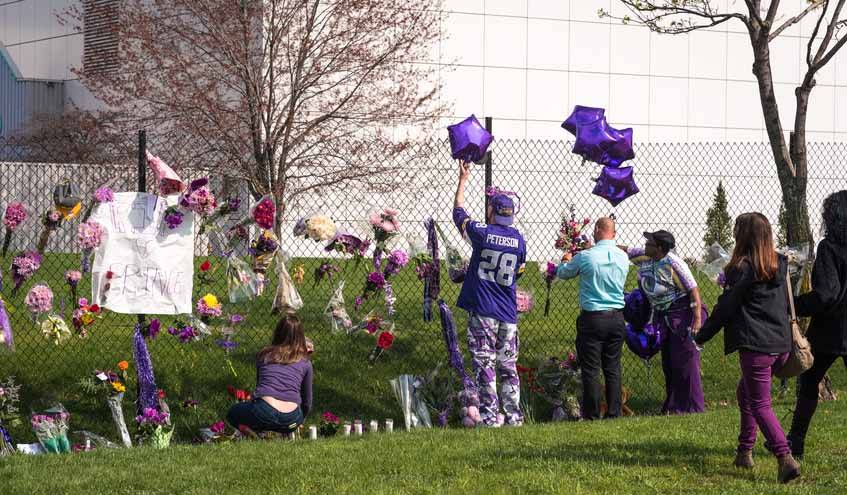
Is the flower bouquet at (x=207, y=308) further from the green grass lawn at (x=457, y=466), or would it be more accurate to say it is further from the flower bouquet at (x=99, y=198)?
the green grass lawn at (x=457, y=466)

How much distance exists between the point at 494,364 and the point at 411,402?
781 millimetres

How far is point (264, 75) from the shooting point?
1784 cm

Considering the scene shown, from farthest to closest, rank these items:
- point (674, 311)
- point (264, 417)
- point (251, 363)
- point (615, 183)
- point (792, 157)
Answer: point (792, 157) → point (251, 363) → point (615, 183) → point (674, 311) → point (264, 417)

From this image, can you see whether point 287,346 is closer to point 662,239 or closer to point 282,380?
point 282,380

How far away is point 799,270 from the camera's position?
10.5 m

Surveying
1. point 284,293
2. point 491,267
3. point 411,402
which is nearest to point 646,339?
point 491,267

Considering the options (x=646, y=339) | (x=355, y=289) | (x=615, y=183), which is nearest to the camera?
(x=646, y=339)

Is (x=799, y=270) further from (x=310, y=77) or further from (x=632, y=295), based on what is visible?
(x=310, y=77)

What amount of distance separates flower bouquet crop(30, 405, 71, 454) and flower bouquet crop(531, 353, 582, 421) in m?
3.84

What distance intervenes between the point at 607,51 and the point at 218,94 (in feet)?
36.9

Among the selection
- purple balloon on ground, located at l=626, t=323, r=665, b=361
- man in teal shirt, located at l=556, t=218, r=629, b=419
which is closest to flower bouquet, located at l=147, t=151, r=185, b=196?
man in teal shirt, located at l=556, t=218, r=629, b=419

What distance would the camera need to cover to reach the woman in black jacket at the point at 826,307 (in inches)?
270

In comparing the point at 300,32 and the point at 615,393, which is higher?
the point at 300,32

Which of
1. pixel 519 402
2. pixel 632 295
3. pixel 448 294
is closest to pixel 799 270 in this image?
pixel 632 295
